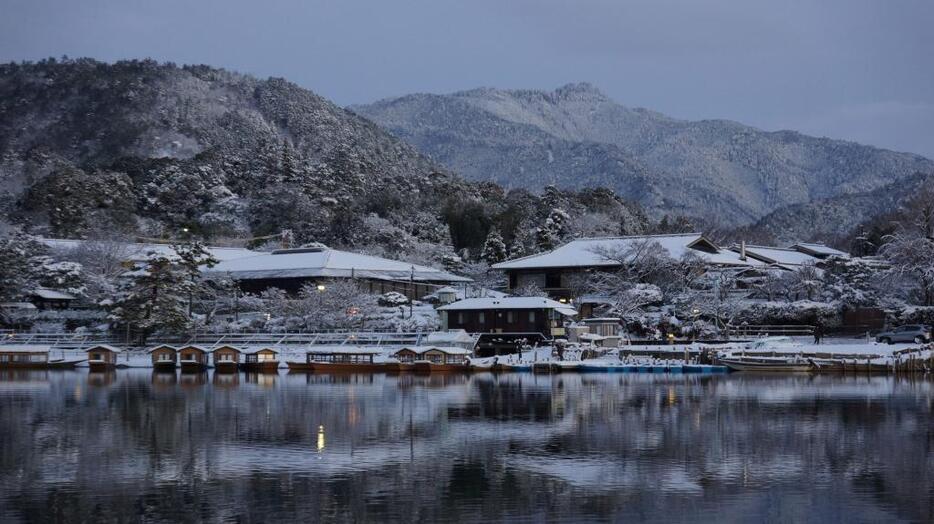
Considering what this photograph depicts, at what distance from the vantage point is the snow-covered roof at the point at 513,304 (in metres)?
61.7

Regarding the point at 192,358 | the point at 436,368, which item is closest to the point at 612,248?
the point at 436,368

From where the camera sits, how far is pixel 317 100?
177 meters

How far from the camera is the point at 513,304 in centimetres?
6228

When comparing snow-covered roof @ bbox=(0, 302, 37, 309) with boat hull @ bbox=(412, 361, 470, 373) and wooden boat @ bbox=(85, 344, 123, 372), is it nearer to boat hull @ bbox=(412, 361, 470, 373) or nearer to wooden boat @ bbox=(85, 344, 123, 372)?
wooden boat @ bbox=(85, 344, 123, 372)

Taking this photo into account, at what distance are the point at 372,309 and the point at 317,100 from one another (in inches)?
4543

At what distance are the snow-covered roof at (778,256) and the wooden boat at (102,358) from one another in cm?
4712

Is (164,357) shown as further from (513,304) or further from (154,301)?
(513,304)

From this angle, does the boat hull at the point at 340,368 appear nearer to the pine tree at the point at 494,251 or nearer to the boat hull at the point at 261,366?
the boat hull at the point at 261,366

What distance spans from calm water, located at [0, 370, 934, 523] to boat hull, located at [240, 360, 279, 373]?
41.5 feet

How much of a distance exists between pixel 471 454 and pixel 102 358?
3859 cm

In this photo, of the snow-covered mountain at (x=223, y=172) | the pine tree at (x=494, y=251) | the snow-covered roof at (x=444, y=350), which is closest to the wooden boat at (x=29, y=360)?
the snow-covered roof at (x=444, y=350)

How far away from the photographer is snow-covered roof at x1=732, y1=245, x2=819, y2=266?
81.2 metres

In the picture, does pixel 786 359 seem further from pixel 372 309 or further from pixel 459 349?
pixel 372 309

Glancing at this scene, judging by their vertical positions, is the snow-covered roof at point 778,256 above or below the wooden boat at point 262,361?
above
